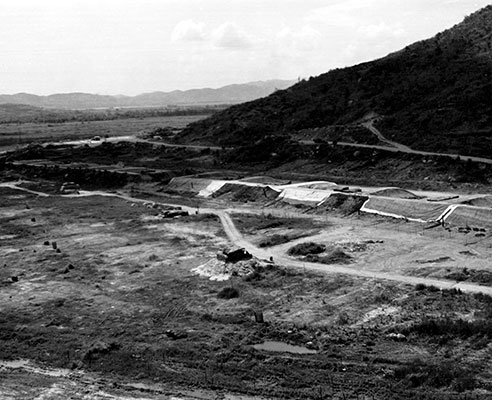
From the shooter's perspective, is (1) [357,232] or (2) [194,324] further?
(1) [357,232]

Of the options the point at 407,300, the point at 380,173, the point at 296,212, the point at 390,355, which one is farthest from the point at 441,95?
the point at 390,355

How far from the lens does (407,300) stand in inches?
1400

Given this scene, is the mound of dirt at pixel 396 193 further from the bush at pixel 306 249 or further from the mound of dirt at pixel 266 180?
the bush at pixel 306 249

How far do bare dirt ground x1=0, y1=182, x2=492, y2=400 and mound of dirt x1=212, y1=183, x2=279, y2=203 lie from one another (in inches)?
635

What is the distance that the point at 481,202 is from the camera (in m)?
56.5

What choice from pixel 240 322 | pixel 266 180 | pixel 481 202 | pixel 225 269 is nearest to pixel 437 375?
pixel 240 322

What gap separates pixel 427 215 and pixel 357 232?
722 centimetres

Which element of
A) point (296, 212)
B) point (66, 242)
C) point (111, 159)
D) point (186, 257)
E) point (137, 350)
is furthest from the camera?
point (111, 159)

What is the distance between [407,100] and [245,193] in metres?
44.6

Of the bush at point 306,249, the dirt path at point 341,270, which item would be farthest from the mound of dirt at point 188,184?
the bush at point 306,249

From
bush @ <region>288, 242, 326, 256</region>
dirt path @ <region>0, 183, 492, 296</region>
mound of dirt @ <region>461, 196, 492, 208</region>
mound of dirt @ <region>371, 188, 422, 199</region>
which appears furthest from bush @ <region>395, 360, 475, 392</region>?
mound of dirt @ <region>371, 188, 422, 199</region>

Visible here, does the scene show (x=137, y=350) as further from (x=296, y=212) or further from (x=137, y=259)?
(x=296, y=212)

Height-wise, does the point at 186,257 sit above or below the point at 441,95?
below

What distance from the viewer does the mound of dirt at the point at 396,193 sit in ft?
205
